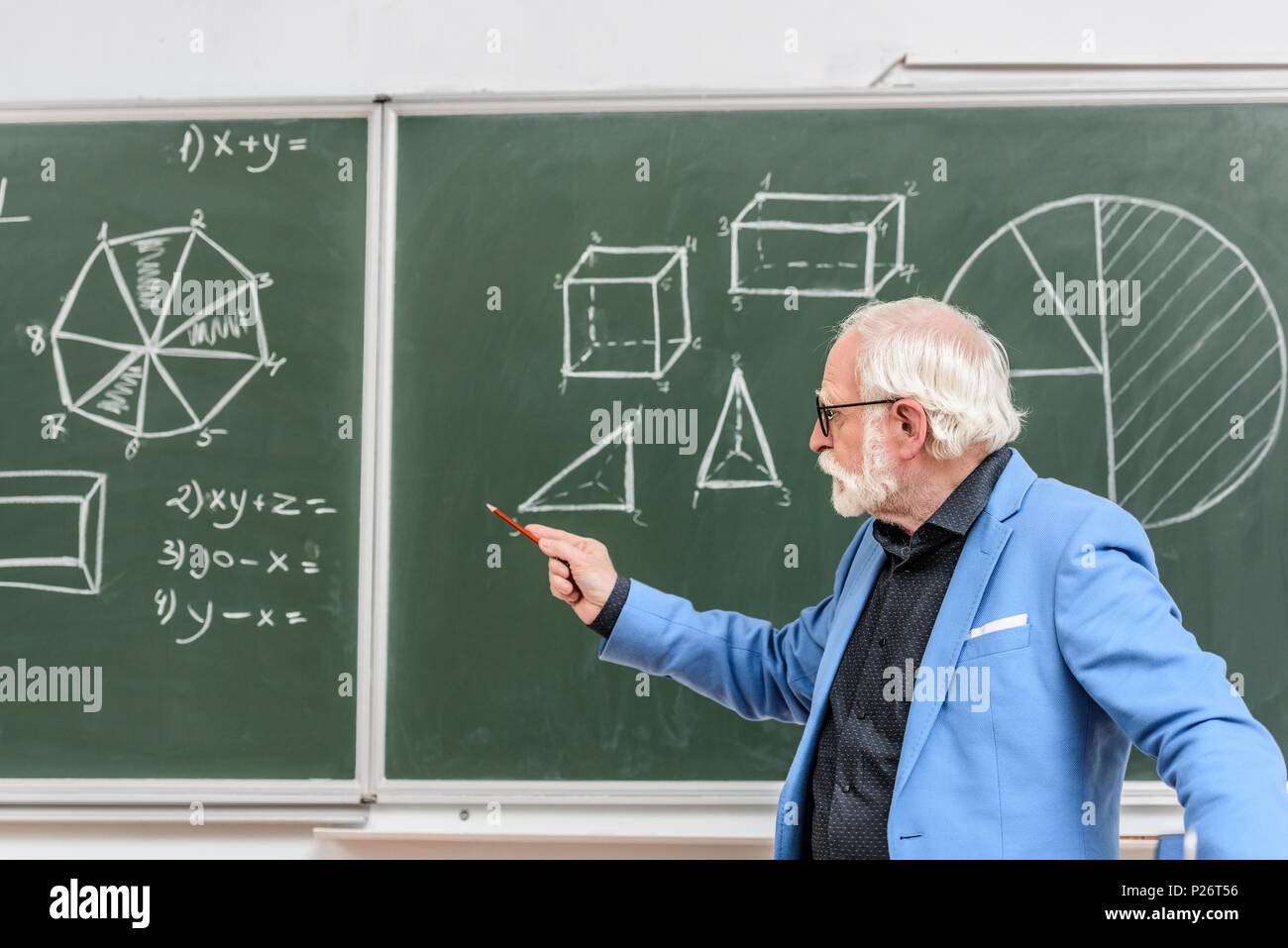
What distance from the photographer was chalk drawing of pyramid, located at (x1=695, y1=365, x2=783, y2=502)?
7.10ft

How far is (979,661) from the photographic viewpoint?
1.23 meters

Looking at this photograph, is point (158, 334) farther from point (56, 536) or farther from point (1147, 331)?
point (1147, 331)

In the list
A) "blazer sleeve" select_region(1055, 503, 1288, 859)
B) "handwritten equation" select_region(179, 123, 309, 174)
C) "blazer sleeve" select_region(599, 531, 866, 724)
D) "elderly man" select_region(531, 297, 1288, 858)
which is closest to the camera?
"blazer sleeve" select_region(1055, 503, 1288, 859)

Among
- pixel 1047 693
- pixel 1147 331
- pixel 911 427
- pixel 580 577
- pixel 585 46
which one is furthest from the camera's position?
pixel 585 46

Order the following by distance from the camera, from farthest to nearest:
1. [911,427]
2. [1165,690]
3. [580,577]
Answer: [580,577]
[911,427]
[1165,690]

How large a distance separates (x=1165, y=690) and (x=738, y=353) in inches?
49.7

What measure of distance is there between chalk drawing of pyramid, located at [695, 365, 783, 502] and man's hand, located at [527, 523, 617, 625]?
1.88 ft

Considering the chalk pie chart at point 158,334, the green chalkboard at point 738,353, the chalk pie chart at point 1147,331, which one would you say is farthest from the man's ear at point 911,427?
the chalk pie chart at point 158,334

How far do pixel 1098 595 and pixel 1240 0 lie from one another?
185cm

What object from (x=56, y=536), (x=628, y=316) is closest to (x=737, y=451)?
(x=628, y=316)

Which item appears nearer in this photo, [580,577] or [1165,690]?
[1165,690]

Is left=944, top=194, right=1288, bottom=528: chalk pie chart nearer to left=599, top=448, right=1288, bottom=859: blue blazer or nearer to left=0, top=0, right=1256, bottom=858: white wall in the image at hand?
left=0, top=0, right=1256, bottom=858: white wall

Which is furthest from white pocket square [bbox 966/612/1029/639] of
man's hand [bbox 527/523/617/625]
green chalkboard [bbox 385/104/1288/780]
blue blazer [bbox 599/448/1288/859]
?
green chalkboard [bbox 385/104/1288/780]

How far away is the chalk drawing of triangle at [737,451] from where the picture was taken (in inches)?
85.2
